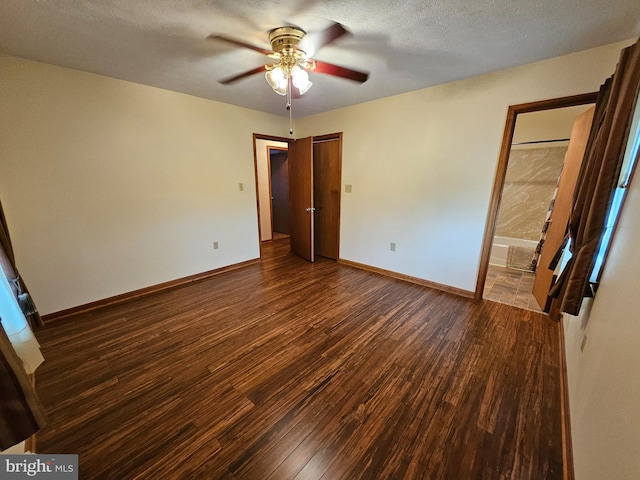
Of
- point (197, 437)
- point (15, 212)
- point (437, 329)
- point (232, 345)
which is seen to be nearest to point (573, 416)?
point (437, 329)

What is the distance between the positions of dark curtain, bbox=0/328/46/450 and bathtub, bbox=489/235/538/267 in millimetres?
4669

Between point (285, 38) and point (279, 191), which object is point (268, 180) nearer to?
point (279, 191)

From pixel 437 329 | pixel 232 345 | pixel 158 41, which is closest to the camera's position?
pixel 158 41

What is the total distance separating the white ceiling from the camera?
1.38 meters

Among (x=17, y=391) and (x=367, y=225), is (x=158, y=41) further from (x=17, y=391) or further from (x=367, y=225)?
(x=367, y=225)

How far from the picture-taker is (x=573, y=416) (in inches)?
49.8

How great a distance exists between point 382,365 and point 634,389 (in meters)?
1.24

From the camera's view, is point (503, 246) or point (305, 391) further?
point (503, 246)

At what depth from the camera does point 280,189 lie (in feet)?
19.4

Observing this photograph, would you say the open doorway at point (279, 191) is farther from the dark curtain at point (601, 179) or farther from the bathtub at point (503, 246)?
the dark curtain at point (601, 179)

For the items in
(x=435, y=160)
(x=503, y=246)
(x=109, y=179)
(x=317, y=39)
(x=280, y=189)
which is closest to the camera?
(x=317, y=39)

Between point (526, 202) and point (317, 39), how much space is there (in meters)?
4.16

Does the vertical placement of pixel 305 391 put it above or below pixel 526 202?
below

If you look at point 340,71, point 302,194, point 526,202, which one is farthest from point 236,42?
point 526,202
